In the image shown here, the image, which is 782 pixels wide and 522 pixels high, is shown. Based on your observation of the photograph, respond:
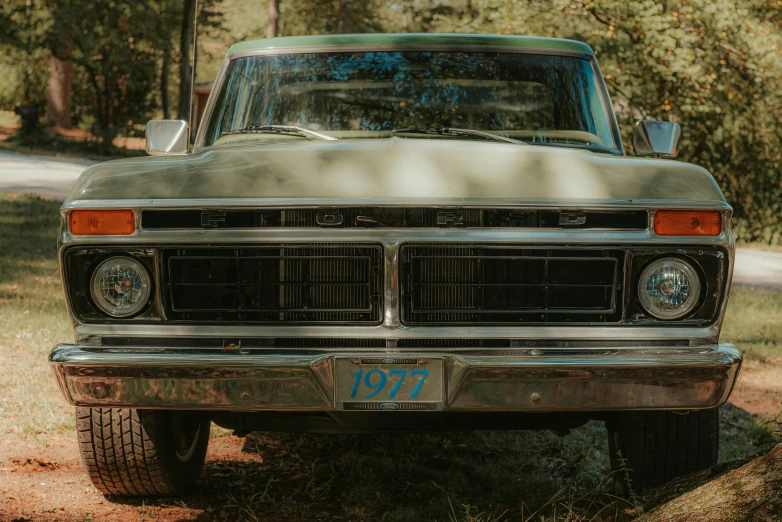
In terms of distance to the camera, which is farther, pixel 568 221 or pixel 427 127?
pixel 427 127

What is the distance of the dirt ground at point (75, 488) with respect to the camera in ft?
11.4

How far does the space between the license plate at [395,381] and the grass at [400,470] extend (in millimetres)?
478

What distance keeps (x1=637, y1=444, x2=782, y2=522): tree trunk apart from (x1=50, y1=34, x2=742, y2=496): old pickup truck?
0.87 ft

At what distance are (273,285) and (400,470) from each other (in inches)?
60.0

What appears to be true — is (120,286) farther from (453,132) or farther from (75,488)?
(453,132)

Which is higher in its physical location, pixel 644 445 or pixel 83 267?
pixel 83 267

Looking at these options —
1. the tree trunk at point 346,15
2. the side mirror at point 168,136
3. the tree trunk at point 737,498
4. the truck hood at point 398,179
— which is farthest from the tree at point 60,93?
the tree trunk at point 737,498

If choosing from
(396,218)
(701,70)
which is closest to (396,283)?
(396,218)

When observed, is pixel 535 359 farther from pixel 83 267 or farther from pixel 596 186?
pixel 83 267

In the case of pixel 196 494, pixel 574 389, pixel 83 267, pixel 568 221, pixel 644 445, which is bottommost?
pixel 196 494

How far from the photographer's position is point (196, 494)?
3.81m

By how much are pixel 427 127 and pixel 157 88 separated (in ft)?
91.4

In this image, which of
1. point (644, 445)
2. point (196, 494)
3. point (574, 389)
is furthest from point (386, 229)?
point (196, 494)

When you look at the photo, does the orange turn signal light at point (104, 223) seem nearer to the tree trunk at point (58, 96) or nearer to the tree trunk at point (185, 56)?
the tree trunk at point (185, 56)
